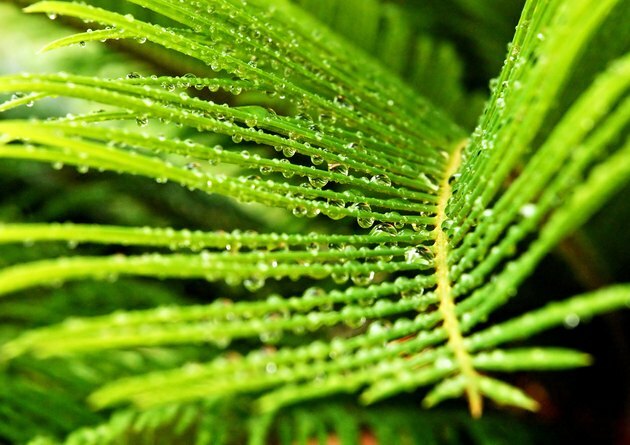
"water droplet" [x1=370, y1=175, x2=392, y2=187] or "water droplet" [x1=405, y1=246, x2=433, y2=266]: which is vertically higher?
"water droplet" [x1=370, y1=175, x2=392, y2=187]

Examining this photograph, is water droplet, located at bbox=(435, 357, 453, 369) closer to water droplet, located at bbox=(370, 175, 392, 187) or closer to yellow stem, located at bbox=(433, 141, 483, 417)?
yellow stem, located at bbox=(433, 141, 483, 417)

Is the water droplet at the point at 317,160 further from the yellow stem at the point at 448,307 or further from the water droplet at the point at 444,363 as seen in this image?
the water droplet at the point at 444,363

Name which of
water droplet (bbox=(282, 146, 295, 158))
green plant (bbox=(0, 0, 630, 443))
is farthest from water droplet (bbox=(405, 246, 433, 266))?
water droplet (bbox=(282, 146, 295, 158))

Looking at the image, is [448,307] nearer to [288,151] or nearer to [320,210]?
[320,210]

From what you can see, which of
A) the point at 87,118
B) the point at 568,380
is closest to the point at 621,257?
the point at 568,380

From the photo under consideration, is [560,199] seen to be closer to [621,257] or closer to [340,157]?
[340,157]

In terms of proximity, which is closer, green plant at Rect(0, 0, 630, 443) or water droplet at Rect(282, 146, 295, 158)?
green plant at Rect(0, 0, 630, 443)

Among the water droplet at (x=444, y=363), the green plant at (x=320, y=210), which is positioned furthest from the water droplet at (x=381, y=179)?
the water droplet at (x=444, y=363)

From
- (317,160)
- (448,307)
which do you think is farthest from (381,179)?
(448,307)
